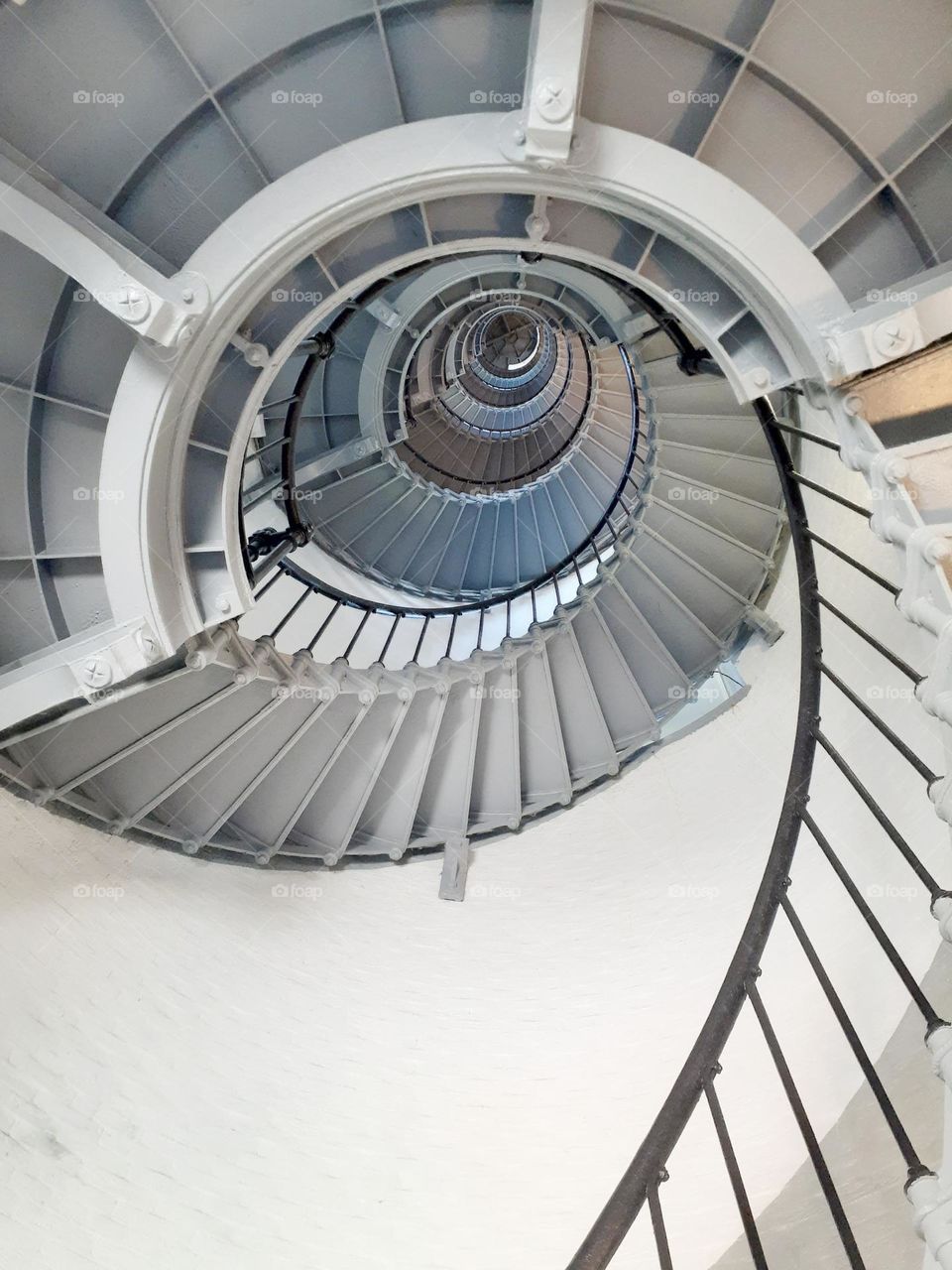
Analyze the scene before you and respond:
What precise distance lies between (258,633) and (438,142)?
6.82 meters

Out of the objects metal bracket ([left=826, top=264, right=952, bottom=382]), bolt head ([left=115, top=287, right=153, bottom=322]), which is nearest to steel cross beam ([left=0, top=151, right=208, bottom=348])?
bolt head ([left=115, top=287, right=153, bottom=322])

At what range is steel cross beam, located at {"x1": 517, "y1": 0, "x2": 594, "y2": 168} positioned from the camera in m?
3.08

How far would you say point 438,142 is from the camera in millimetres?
3582

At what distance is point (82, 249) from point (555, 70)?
6.80ft

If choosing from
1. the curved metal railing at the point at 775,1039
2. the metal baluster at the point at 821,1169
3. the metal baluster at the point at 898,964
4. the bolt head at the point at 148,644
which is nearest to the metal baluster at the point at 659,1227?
the curved metal railing at the point at 775,1039

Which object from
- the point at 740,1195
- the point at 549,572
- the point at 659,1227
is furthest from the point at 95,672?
the point at 549,572

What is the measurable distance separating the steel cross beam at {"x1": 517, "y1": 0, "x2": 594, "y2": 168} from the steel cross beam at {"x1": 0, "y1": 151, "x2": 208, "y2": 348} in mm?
1732

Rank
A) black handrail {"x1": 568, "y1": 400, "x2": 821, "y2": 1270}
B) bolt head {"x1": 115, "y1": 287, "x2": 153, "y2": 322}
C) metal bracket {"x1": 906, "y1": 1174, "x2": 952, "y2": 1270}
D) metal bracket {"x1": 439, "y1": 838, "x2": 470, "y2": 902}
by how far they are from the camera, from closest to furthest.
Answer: metal bracket {"x1": 906, "y1": 1174, "x2": 952, "y2": 1270} < black handrail {"x1": 568, "y1": 400, "x2": 821, "y2": 1270} < bolt head {"x1": 115, "y1": 287, "x2": 153, "y2": 322} < metal bracket {"x1": 439, "y1": 838, "x2": 470, "y2": 902}

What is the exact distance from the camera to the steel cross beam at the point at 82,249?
3.31 meters

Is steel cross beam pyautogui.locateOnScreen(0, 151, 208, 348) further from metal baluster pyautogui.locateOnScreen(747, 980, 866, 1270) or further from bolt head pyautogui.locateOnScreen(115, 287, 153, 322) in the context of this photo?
metal baluster pyautogui.locateOnScreen(747, 980, 866, 1270)

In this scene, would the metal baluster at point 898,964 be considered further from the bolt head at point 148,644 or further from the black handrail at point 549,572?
the black handrail at point 549,572

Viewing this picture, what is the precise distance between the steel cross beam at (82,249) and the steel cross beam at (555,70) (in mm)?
1732

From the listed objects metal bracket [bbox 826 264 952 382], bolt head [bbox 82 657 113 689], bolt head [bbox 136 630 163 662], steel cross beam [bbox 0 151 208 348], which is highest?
steel cross beam [bbox 0 151 208 348]

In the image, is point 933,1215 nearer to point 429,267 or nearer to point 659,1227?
point 659,1227
